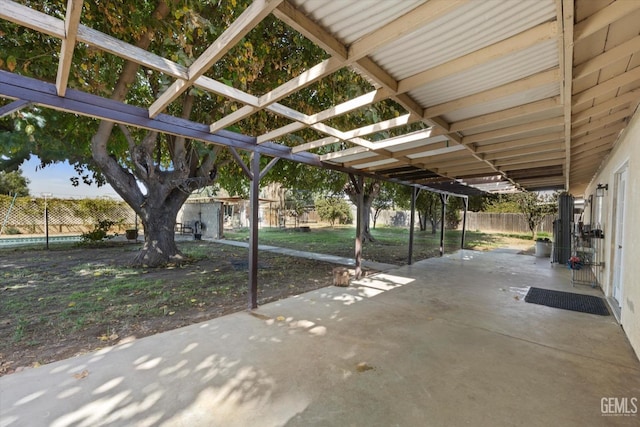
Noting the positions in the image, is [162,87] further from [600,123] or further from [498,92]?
[600,123]

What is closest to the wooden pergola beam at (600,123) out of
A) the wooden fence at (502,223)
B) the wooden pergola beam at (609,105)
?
the wooden pergola beam at (609,105)

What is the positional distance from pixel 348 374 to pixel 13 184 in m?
26.5

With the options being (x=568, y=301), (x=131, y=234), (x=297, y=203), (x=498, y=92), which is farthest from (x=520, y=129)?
(x=297, y=203)

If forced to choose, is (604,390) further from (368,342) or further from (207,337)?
(207,337)

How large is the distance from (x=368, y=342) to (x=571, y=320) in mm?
2984

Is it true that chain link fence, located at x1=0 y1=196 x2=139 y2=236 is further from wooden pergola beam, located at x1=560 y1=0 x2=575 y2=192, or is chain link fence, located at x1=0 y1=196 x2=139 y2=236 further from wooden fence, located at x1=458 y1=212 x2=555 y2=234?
wooden fence, located at x1=458 y1=212 x2=555 y2=234

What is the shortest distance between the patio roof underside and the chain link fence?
1338 centimetres

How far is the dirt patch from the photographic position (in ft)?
10.0

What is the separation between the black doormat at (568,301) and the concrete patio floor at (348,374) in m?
0.40

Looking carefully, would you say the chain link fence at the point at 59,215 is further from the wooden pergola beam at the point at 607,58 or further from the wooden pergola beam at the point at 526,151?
the wooden pergola beam at the point at 607,58

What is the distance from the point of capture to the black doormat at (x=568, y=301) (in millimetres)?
4289

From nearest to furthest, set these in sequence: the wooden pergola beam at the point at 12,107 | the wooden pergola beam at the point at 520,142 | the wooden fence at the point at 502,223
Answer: the wooden pergola beam at the point at 12,107 < the wooden pergola beam at the point at 520,142 < the wooden fence at the point at 502,223

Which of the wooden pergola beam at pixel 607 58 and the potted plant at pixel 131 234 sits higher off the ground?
the wooden pergola beam at pixel 607 58

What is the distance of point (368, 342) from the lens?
3033 millimetres
